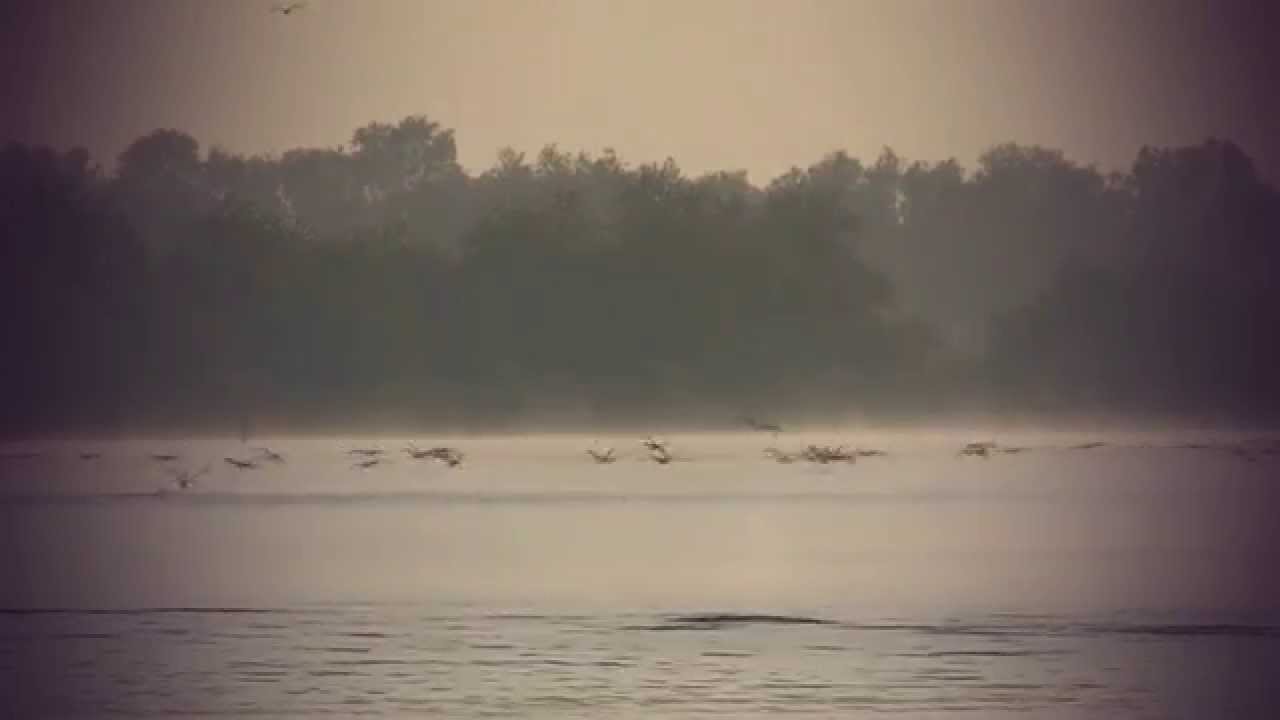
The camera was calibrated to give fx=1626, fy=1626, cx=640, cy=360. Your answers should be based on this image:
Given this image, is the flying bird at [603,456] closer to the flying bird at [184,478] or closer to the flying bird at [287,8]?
the flying bird at [184,478]

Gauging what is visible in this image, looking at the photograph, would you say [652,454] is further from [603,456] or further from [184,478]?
[184,478]

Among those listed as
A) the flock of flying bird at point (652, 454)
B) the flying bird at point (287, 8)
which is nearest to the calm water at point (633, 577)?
the flock of flying bird at point (652, 454)

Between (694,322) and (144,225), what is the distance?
96 cm

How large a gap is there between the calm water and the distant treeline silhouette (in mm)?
94

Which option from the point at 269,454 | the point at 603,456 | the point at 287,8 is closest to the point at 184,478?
the point at 269,454

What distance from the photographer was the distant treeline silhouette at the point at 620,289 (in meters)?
2.76

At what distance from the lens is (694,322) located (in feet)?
9.12

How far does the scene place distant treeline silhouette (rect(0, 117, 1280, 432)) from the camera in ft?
9.04

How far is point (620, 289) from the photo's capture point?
2.79m

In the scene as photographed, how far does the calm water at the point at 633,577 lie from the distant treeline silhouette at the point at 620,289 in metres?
0.09

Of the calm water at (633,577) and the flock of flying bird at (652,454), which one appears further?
the flock of flying bird at (652,454)

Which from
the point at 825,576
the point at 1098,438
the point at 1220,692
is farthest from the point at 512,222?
the point at 1220,692

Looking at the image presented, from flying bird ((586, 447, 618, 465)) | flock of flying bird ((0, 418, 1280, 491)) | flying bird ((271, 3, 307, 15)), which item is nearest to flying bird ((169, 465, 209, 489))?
flock of flying bird ((0, 418, 1280, 491))

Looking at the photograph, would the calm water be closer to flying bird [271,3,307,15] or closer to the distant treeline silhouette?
the distant treeline silhouette
